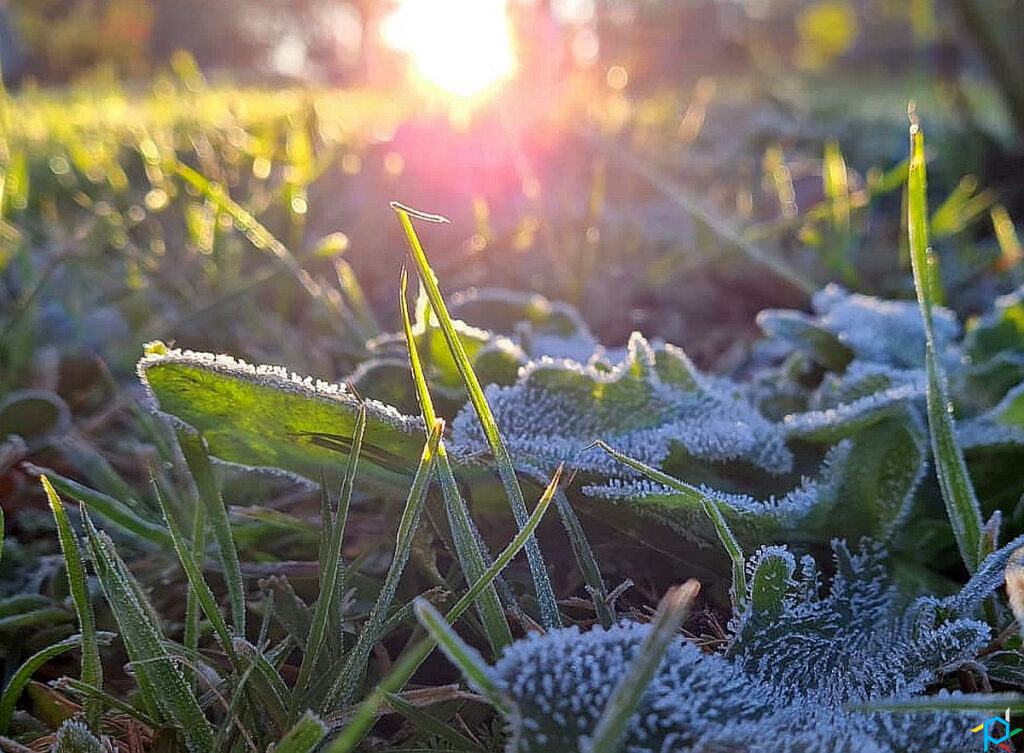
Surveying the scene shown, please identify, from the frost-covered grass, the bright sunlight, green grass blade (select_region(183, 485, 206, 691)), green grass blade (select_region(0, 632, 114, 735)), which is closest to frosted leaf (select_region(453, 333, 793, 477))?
the frost-covered grass

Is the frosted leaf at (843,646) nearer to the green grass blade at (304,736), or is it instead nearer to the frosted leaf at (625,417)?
the frosted leaf at (625,417)

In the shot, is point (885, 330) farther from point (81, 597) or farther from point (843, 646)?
point (81, 597)

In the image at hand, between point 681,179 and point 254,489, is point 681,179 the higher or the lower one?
the higher one

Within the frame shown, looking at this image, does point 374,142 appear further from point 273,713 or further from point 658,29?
point 658,29

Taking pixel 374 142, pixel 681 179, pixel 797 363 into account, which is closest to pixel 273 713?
pixel 797 363

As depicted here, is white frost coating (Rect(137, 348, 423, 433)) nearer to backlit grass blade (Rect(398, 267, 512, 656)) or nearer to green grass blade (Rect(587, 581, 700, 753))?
backlit grass blade (Rect(398, 267, 512, 656))

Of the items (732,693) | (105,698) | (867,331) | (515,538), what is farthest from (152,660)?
(867,331)
